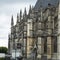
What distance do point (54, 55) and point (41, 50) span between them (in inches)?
229

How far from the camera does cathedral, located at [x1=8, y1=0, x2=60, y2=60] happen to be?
202ft

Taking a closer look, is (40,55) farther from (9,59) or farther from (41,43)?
(9,59)

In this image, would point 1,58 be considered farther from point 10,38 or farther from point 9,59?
point 10,38

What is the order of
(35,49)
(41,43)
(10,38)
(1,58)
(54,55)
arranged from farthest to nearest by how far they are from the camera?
(10,38), (1,58), (35,49), (41,43), (54,55)

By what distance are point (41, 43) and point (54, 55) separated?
5.83 m

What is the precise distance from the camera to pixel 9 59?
88.4 m

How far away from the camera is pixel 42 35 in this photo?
65500mm

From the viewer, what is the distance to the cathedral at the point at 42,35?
202 feet

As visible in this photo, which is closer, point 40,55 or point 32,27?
point 40,55

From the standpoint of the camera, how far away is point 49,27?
62406mm

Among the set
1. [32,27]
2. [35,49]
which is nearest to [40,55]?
[35,49]

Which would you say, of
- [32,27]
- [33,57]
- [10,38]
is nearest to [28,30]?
[32,27]

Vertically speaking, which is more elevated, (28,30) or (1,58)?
(28,30)

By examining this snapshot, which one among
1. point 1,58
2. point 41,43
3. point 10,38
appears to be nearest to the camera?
point 41,43
